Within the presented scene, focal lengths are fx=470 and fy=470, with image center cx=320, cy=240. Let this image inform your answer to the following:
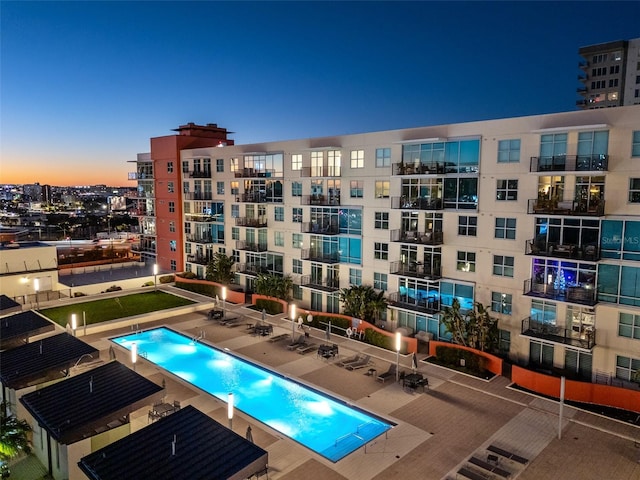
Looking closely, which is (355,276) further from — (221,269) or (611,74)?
(611,74)

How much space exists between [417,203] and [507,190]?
4789 mm

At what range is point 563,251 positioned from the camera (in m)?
20.4

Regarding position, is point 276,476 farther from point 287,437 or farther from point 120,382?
point 120,382

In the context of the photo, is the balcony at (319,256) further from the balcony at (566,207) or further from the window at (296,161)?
the balcony at (566,207)

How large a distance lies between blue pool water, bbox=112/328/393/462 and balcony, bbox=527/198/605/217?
11.6 meters

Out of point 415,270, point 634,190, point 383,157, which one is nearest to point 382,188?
point 383,157

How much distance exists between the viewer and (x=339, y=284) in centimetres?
3034

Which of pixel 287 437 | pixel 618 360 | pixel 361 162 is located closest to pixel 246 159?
pixel 361 162

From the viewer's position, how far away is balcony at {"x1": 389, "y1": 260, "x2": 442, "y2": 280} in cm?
2512

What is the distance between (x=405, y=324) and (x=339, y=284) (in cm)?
544

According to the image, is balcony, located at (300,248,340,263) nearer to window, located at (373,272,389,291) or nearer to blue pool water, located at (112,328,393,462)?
window, located at (373,272,389,291)

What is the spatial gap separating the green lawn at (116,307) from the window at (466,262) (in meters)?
19.2

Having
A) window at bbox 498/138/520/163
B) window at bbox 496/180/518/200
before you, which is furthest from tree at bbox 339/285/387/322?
window at bbox 498/138/520/163

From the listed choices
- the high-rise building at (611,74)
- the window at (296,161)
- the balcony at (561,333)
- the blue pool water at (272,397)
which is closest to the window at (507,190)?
Answer: the balcony at (561,333)
